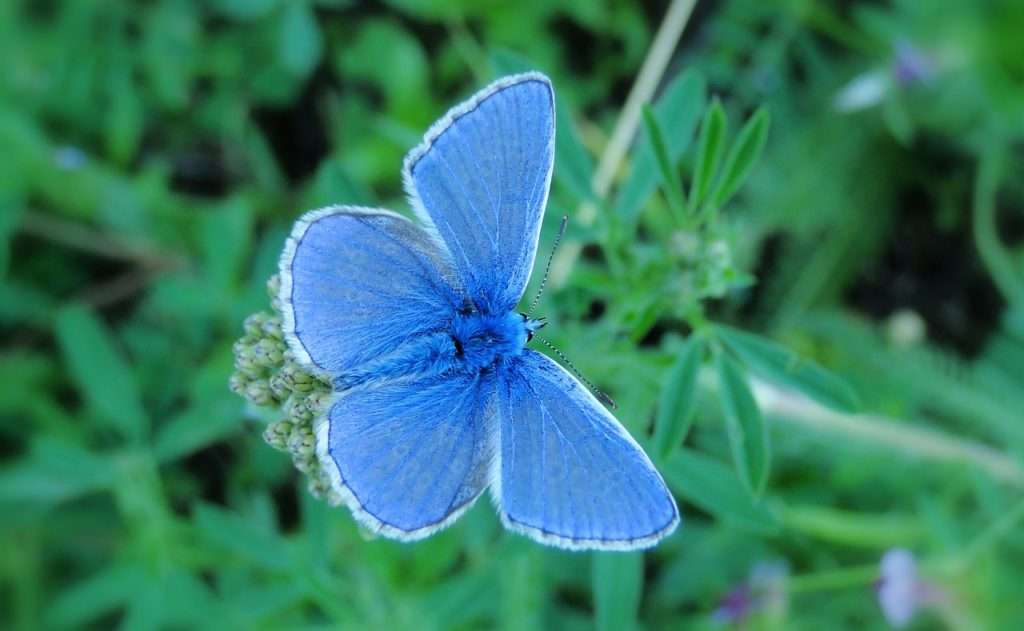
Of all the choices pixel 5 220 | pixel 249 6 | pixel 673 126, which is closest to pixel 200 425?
pixel 5 220

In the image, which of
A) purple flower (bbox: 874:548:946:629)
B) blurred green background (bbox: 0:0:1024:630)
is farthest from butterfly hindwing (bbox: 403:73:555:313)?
purple flower (bbox: 874:548:946:629)

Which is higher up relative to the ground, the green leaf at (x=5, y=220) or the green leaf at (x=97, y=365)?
the green leaf at (x=5, y=220)

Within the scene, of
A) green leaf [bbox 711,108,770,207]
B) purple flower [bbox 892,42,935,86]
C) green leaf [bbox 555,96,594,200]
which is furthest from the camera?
purple flower [bbox 892,42,935,86]

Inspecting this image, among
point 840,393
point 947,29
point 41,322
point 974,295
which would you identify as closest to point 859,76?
point 947,29

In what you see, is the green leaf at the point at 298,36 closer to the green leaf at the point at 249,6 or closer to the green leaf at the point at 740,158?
the green leaf at the point at 249,6

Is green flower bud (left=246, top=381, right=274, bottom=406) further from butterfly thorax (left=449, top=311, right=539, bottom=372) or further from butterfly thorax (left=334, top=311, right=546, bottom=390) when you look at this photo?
butterfly thorax (left=449, top=311, right=539, bottom=372)

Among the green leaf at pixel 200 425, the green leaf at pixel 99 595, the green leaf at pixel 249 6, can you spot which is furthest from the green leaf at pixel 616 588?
the green leaf at pixel 249 6

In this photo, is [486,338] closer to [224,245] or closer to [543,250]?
[543,250]
